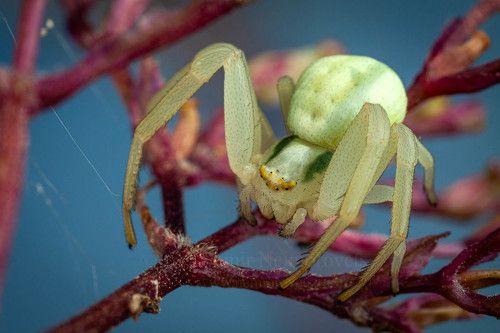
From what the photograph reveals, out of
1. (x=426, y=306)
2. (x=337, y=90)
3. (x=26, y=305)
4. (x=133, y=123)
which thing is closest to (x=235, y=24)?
(x=26, y=305)

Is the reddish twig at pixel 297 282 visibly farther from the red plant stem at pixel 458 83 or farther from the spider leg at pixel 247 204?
the red plant stem at pixel 458 83

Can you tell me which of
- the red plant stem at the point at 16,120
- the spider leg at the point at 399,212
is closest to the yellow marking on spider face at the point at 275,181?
the spider leg at the point at 399,212

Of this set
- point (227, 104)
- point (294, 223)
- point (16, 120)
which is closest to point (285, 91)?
point (227, 104)

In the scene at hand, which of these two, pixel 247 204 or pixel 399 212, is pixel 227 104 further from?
pixel 399 212

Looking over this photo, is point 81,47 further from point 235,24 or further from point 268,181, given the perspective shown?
point 235,24

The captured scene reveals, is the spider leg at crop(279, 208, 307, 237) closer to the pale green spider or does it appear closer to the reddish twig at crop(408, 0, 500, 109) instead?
the pale green spider
